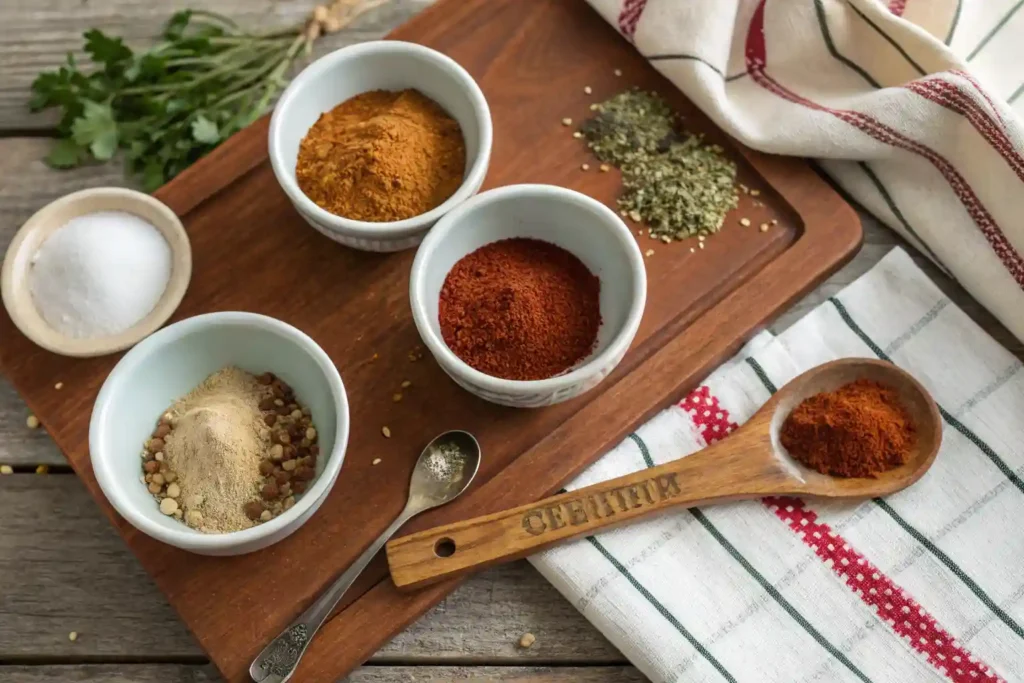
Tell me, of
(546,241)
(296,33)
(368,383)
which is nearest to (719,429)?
(546,241)

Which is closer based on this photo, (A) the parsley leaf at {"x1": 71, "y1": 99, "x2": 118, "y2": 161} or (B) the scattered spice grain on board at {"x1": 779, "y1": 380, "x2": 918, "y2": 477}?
(B) the scattered spice grain on board at {"x1": 779, "y1": 380, "x2": 918, "y2": 477}

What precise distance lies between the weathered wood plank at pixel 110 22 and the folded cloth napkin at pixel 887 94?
1.15 ft

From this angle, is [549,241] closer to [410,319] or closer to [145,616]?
[410,319]

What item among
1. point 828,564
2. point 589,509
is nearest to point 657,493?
point 589,509

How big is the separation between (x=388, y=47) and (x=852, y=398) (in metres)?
0.73

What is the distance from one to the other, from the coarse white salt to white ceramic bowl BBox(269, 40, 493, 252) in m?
0.21

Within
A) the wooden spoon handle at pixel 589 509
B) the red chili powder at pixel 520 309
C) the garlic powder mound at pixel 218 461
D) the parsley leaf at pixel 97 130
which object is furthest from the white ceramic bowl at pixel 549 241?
the parsley leaf at pixel 97 130

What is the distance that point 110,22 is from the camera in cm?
143

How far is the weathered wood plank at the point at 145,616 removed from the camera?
115 cm

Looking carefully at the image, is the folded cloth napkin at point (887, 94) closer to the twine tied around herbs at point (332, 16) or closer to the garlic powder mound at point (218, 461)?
the twine tied around herbs at point (332, 16)

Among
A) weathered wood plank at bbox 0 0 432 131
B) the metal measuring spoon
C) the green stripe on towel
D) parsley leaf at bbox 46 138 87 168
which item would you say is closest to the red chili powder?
the metal measuring spoon

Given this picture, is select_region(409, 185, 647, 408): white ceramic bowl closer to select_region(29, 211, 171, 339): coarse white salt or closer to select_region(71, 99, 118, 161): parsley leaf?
select_region(29, 211, 171, 339): coarse white salt

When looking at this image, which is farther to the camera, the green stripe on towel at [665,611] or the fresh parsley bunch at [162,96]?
the fresh parsley bunch at [162,96]

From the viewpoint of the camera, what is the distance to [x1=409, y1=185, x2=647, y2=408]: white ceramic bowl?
108 cm
